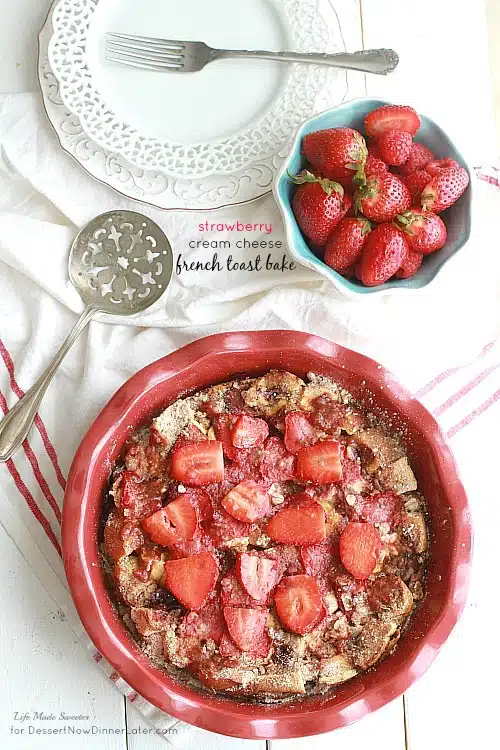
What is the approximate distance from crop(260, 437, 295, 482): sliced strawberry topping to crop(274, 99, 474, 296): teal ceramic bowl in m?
0.37

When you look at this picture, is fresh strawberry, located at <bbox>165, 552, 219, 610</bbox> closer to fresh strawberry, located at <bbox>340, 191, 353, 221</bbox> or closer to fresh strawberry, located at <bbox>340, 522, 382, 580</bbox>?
fresh strawberry, located at <bbox>340, 522, 382, 580</bbox>

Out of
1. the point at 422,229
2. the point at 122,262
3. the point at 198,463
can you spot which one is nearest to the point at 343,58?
the point at 422,229

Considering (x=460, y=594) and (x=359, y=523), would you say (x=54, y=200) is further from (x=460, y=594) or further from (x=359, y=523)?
(x=460, y=594)

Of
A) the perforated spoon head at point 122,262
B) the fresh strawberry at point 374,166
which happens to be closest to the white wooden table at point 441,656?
the fresh strawberry at point 374,166

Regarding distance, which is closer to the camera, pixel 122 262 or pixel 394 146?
pixel 394 146

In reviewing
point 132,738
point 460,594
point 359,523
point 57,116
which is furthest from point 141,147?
point 132,738

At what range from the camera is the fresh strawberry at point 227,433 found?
5.68 feet

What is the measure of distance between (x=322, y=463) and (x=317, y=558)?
20 centimetres

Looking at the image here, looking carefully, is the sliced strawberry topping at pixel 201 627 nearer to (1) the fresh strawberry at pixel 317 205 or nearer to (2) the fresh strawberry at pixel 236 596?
(2) the fresh strawberry at pixel 236 596

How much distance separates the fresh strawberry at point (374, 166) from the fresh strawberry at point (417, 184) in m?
0.07

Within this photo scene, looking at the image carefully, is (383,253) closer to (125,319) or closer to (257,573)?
(125,319)

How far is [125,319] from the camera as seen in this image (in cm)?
187

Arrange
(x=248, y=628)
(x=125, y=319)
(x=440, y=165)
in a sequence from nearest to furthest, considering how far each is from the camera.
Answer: (x=248, y=628), (x=440, y=165), (x=125, y=319)

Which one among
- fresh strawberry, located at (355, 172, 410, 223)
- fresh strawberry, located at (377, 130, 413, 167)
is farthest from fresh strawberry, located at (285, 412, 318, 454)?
fresh strawberry, located at (377, 130, 413, 167)
